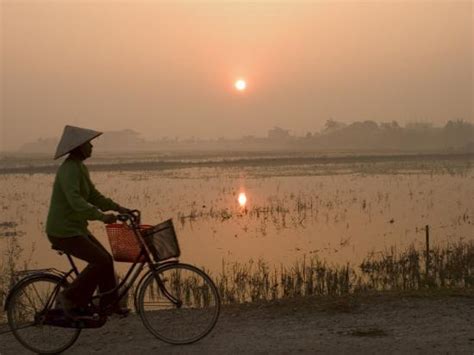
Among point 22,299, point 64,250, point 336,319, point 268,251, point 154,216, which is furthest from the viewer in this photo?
point 154,216

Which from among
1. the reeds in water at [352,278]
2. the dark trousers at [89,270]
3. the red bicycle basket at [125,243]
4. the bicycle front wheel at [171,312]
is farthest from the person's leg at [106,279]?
the reeds in water at [352,278]

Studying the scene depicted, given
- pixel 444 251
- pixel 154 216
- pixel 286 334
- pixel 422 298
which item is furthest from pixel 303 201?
pixel 286 334

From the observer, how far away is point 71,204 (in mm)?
4633

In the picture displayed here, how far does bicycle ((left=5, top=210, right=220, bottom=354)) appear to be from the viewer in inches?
195

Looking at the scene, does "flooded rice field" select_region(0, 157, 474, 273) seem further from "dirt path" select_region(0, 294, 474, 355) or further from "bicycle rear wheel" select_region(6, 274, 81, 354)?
"bicycle rear wheel" select_region(6, 274, 81, 354)

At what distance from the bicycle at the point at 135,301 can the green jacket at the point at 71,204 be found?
0.25 meters

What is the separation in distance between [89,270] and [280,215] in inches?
486

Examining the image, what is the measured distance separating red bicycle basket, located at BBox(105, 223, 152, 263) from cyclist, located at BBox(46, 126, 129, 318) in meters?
0.12

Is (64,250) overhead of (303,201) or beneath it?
overhead

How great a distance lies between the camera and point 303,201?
784 inches

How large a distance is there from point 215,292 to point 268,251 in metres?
6.91

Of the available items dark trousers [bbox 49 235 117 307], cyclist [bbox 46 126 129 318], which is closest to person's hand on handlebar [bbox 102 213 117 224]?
cyclist [bbox 46 126 129 318]

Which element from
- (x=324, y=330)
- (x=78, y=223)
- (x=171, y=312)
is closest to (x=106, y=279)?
(x=78, y=223)

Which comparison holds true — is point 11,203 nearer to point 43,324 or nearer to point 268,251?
point 268,251
